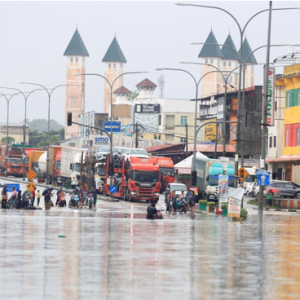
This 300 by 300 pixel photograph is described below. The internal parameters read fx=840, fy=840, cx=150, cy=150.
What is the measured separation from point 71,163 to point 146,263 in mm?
63866

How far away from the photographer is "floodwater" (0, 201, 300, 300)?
1487 centimetres

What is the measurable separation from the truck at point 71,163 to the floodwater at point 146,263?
47.9m

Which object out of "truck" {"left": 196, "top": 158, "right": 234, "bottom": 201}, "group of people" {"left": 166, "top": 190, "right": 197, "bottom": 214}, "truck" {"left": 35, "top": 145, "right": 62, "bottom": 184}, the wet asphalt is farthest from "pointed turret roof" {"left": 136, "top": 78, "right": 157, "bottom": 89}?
the wet asphalt

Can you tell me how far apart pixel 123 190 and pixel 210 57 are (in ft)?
436

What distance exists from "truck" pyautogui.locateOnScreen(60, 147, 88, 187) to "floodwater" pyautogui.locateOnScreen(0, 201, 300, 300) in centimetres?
4787

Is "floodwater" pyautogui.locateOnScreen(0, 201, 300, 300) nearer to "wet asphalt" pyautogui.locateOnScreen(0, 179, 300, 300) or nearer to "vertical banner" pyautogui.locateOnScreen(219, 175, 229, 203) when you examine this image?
"wet asphalt" pyautogui.locateOnScreen(0, 179, 300, 300)

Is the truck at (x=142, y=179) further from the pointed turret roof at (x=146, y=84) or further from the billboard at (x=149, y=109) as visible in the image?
Result: the pointed turret roof at (x=146, y=84)

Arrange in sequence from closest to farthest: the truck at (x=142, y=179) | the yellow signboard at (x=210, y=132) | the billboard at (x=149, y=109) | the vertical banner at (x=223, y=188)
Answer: the vertical banner at (x=223, y=188), the truck at (x=142, y=179), the yellow signboard at (x=210, y=132), the billboard at (x=149, y=109)

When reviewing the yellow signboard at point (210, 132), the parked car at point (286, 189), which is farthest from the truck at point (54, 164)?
the yellow signboard at point (210, 132)

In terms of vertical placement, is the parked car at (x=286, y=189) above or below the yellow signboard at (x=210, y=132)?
below

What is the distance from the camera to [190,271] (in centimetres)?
1808

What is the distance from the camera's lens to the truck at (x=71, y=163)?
8150 centimetres

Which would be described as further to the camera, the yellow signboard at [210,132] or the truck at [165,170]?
the yellow signboard at [210,132]

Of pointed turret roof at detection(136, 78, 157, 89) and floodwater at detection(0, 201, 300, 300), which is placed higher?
pointed turret roof at detection(136, 78, 157, 89)
